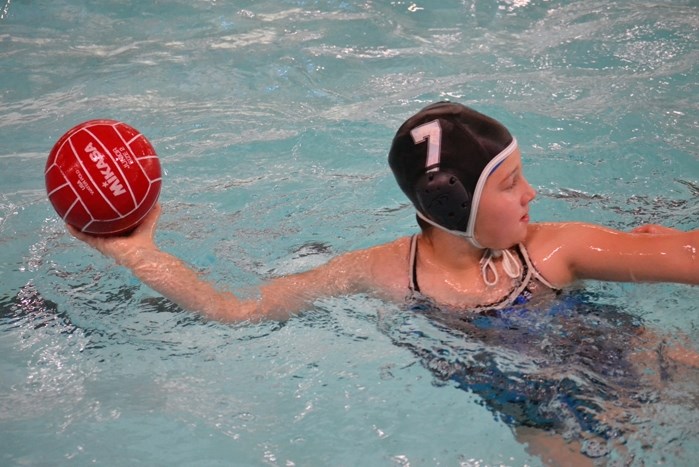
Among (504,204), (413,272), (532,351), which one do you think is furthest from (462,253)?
(532,351)

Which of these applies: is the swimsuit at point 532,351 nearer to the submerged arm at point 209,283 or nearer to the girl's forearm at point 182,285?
the submerged arm at point 209,283

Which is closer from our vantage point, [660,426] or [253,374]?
[660,426]

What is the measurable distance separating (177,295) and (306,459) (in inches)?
37.1

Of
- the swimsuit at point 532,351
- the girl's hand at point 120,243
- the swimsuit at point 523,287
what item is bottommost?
the swimsuit at point 532,351

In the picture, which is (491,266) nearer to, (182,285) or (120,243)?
(182,285)

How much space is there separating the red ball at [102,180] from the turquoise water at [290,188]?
2.32 feet

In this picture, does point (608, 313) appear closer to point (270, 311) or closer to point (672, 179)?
point (270, 311)

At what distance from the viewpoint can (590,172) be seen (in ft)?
19.8

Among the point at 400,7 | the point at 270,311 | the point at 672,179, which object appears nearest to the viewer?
the point at 270,311

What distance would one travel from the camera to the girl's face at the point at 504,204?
11.4ft

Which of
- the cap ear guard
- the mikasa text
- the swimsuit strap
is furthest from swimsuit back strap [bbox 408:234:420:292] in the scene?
the mikasa text

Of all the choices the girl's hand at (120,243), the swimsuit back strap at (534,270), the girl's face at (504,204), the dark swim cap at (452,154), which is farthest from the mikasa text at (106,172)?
the swimsuit back strap at (534,270)

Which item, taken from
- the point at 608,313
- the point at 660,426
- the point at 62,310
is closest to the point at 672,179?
the point at 608,313

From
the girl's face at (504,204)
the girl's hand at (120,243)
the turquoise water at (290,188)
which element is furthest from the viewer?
the turquoise water at (290,188)
